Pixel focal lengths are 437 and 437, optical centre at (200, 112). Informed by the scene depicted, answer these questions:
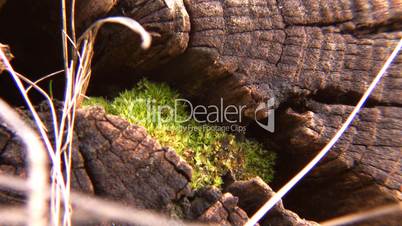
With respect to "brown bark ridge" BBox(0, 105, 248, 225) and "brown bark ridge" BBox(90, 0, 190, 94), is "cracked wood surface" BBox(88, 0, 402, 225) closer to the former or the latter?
"brown bark ridge" BBox(90, 0, 190, 94)

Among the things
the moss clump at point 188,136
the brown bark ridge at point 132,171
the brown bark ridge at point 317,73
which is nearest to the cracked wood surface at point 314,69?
the brown bark ridge at point 317,73

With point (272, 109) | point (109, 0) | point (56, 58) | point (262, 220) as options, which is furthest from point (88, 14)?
point (262, 220)

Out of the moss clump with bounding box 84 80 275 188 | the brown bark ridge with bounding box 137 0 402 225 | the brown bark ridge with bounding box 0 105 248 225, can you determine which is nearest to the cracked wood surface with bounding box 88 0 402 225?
the brown bark ridge with bounding box 137 0 402 225

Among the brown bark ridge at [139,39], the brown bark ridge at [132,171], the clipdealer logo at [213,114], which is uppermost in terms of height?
the brown bark ridge at [139,39]

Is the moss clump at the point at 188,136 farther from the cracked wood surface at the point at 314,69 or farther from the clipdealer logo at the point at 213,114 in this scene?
the cracked wood surface at the point at 314,69

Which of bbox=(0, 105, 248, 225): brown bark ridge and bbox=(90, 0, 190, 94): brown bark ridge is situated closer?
bbox=(0, 105, 248, 225): brown bark ridge

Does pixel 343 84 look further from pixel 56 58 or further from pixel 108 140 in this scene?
pixel 56 58

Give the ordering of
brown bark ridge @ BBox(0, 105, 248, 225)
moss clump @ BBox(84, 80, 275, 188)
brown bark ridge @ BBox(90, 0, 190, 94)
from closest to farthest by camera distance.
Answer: brown bark ridge @ BBox(0, 105, 248, 225) → brown bark ridge @ BBox(90, 0, 190, 94) → moss clump @ BBox(84, 80, 275, 188)
